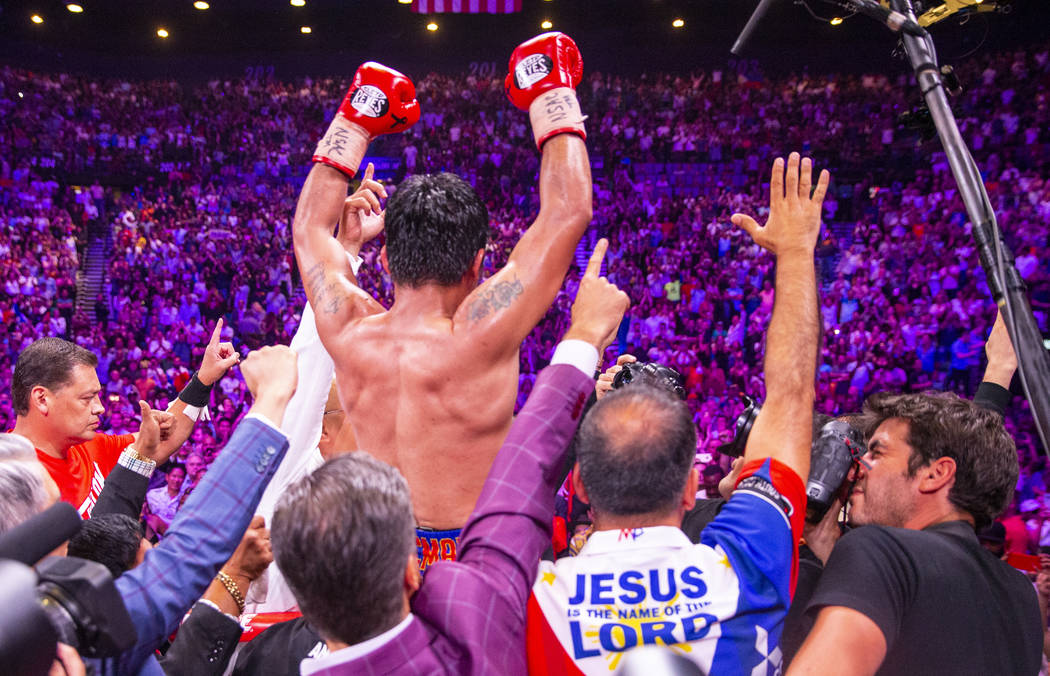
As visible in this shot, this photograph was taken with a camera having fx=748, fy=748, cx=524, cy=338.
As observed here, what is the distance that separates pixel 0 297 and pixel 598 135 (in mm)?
10299

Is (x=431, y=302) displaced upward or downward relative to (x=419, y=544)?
upward

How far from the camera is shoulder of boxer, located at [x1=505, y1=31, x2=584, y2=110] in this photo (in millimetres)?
1844

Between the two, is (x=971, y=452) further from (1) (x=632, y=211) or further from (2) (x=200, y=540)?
(1) (x=632, y=211)

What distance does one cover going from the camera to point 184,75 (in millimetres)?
16031

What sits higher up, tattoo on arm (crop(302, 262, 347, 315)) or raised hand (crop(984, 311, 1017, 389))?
tattoo on arm (crop(302, 262, 347, 315))

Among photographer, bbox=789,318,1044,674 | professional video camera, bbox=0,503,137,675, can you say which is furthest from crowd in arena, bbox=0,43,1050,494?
professional video camera, bbox=0,503,137,675

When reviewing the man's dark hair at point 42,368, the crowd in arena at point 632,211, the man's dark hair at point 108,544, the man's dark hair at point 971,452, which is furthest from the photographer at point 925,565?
the crowd in arena at point 632,211

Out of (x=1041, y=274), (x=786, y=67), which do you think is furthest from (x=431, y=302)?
(x=786, y=67)

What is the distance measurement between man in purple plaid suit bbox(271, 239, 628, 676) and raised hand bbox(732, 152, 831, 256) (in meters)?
0.67

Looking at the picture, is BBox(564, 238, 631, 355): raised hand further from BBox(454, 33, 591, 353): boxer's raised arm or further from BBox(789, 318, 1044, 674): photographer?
BBox(789, 318, 1044, 674): photographer

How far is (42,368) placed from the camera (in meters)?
2.89

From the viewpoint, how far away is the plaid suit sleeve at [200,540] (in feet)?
3.80

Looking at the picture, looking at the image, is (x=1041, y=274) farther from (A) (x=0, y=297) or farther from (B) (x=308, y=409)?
(A) (x=0, y=297)

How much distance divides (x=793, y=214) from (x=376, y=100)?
1.20m
